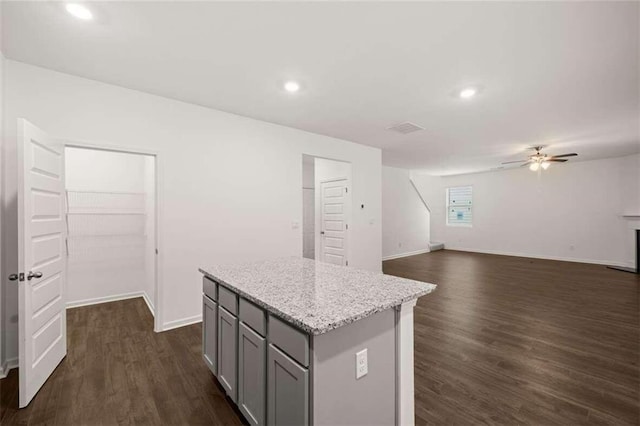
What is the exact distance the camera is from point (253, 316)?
1634 mm

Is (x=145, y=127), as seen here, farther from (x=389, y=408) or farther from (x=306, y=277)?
(x=389, y=408)

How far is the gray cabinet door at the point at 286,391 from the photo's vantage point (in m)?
1.25

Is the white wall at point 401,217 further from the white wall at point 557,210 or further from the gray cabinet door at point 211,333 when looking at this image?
the gray cabinet door at point 211,333

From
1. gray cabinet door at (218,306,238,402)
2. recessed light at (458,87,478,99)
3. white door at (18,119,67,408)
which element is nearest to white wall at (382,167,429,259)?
recessed light at (458,87,478,99)

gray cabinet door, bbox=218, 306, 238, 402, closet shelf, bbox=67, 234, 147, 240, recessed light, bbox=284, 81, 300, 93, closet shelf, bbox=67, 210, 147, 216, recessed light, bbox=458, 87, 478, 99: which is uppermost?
recessed light, bbox=284, 81, 300, 93

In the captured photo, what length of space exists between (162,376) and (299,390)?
169 cm

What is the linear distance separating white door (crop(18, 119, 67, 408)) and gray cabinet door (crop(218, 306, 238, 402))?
137 centimetres

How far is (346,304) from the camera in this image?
1.42m

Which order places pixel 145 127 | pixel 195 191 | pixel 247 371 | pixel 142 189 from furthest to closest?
pixel 142 189 < pixel 195 191 < pixel 145 127 < pixel 247 371

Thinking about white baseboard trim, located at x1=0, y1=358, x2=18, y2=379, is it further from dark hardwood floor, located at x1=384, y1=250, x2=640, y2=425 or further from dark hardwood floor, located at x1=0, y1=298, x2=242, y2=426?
dark hardwood floor, located at x1=384, y1=250, x2=640, y2=425

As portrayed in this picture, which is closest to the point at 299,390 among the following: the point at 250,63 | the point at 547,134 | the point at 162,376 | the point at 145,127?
the point at 162,376

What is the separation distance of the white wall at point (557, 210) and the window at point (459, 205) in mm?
192

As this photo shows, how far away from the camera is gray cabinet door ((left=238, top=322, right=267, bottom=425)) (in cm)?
155

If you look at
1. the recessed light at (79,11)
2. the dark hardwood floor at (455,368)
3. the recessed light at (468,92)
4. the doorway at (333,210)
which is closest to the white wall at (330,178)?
the doorway at (333,210)
